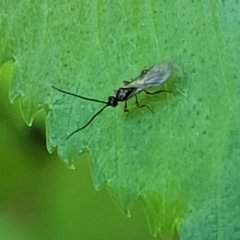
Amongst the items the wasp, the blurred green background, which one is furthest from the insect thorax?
the blurred green background

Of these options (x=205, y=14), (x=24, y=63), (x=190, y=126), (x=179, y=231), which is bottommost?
(x=179, y=231)

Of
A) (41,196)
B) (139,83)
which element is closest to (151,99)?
(139,83)

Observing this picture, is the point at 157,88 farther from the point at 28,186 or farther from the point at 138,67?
the point at 28,186

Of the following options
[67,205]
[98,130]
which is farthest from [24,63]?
[67,205]

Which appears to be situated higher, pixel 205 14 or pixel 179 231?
pixel 205 14

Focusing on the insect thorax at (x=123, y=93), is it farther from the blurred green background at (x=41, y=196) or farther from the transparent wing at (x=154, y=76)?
the blurred green background at (x=41, y=196)

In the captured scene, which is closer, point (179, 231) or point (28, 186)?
point (179, 231)

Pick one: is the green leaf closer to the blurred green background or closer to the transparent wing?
the transparent wing
